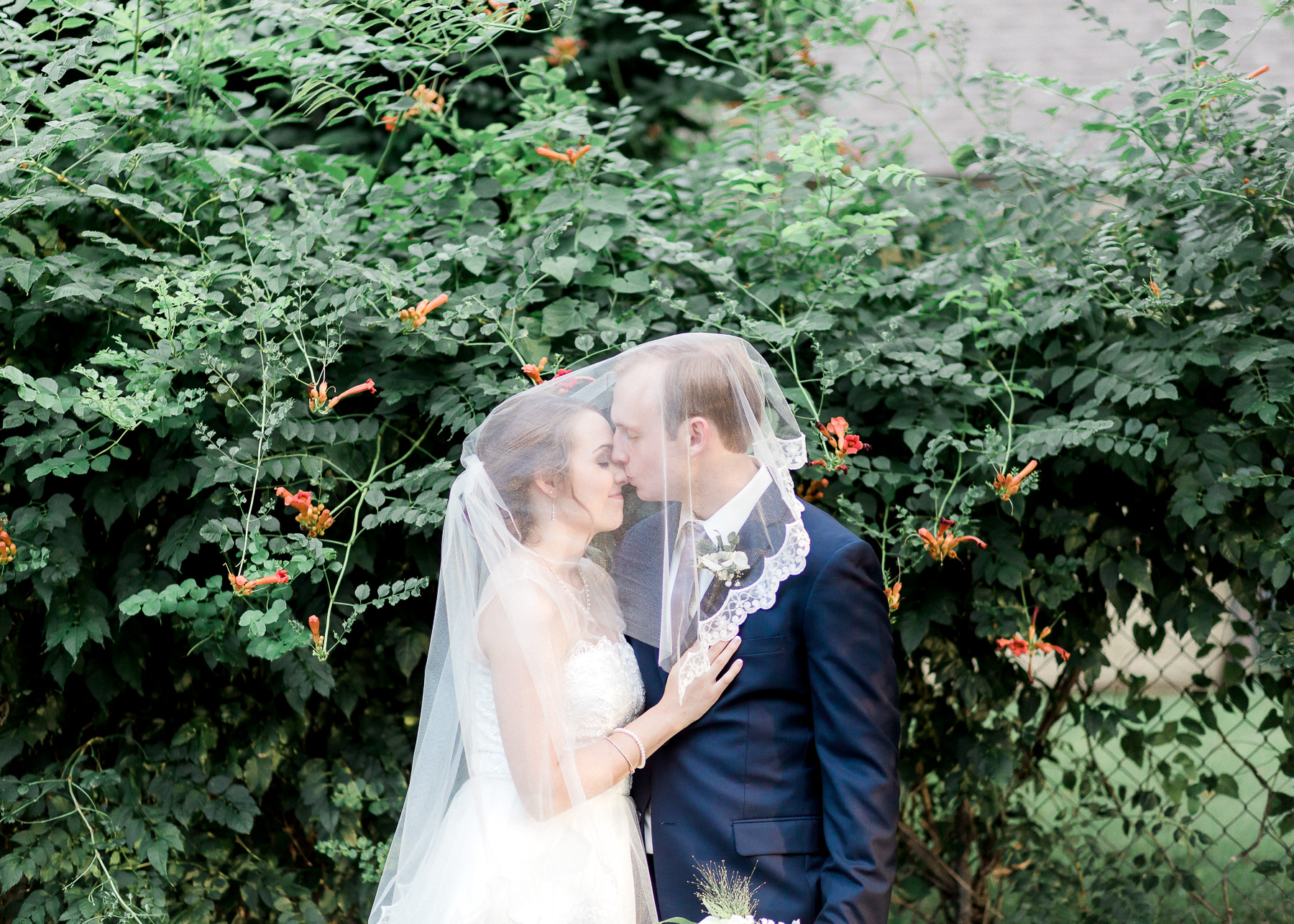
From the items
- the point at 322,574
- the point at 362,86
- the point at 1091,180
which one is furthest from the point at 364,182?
the point at 1091,180

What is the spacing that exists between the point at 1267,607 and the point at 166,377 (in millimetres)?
2661

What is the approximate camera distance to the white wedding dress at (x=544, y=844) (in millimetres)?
1829

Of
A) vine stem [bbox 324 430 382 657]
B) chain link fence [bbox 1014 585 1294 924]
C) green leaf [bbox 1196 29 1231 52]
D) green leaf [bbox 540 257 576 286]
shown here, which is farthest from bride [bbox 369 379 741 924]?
green leaf [bbox 1196 29 1231 52]

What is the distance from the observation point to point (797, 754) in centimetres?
182

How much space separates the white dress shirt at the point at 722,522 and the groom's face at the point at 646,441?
0.25ft

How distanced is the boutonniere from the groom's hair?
0.18 meters

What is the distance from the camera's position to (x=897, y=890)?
2.90m

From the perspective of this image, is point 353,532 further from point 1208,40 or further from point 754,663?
point 1208,40

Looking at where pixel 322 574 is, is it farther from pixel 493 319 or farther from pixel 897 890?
pixel 897 890

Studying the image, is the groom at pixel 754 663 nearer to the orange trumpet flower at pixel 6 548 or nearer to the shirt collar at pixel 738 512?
the shirt collar at pixel 738 512

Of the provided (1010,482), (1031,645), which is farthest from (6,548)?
(1031,645)

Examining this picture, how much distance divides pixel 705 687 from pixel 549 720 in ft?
0.95

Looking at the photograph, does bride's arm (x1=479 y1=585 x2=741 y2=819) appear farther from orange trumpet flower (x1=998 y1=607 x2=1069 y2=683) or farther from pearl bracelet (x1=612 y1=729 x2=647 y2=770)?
orange trumpet flower (x1=998 y1=607 x2=1069 y2=683)

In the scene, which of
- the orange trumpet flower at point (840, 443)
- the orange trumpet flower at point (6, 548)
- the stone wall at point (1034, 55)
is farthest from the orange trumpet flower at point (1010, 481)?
the stone wall at point (1034, 55)
